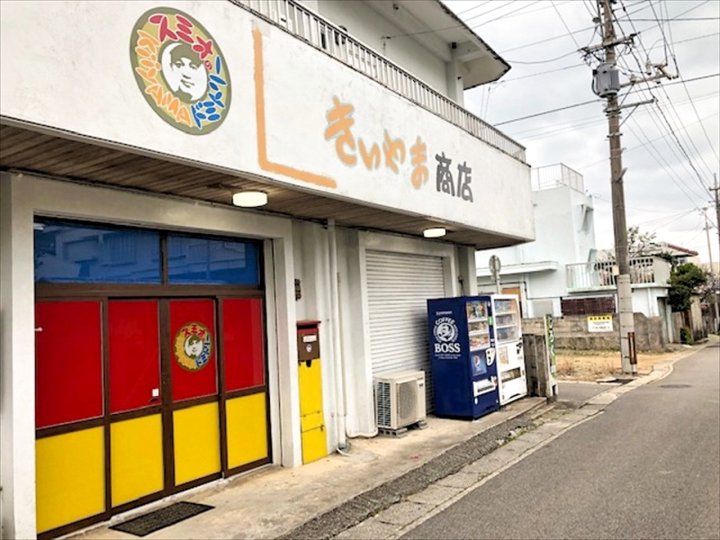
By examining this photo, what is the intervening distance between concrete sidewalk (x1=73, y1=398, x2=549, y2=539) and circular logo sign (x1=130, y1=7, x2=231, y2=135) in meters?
3.77

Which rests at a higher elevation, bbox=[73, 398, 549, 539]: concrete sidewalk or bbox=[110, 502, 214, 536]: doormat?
bbox=[110, 502, 214, 536]: doormat

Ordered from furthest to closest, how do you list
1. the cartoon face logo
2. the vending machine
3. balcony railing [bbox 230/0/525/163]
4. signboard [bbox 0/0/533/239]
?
1. the vending machine
2. the cartoon face logo
3. balcony railing [bbox 230/0/525/163]
4. signboard [bbox 0/0/533/239]

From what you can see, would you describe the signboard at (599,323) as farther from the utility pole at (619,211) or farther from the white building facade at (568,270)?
the utility pole at (619,211)

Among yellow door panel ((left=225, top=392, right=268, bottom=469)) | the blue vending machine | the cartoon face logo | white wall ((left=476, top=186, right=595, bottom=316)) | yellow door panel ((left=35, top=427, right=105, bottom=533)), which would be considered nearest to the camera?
yellow door panel ((left=35, top=427, right=105, bottom=533))

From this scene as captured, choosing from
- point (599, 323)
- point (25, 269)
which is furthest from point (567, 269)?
point (25, 269)

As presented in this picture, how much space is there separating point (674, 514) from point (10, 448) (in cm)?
615

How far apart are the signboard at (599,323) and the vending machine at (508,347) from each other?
1338cm

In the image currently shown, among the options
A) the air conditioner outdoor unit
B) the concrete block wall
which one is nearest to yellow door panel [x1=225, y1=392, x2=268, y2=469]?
the air conditioner outdoor unit

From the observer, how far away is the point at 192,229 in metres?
6.80

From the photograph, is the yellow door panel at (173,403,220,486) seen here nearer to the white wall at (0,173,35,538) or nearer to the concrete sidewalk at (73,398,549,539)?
the concrete sidewalk at (73,398,549,539)

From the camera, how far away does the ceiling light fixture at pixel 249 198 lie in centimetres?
629

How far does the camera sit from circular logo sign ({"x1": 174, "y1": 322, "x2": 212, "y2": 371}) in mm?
6832

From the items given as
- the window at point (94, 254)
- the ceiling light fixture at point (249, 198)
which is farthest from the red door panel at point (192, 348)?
the ceiling light fixture at point (249, 198)

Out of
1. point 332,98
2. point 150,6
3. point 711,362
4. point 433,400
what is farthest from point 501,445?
point 711,362
